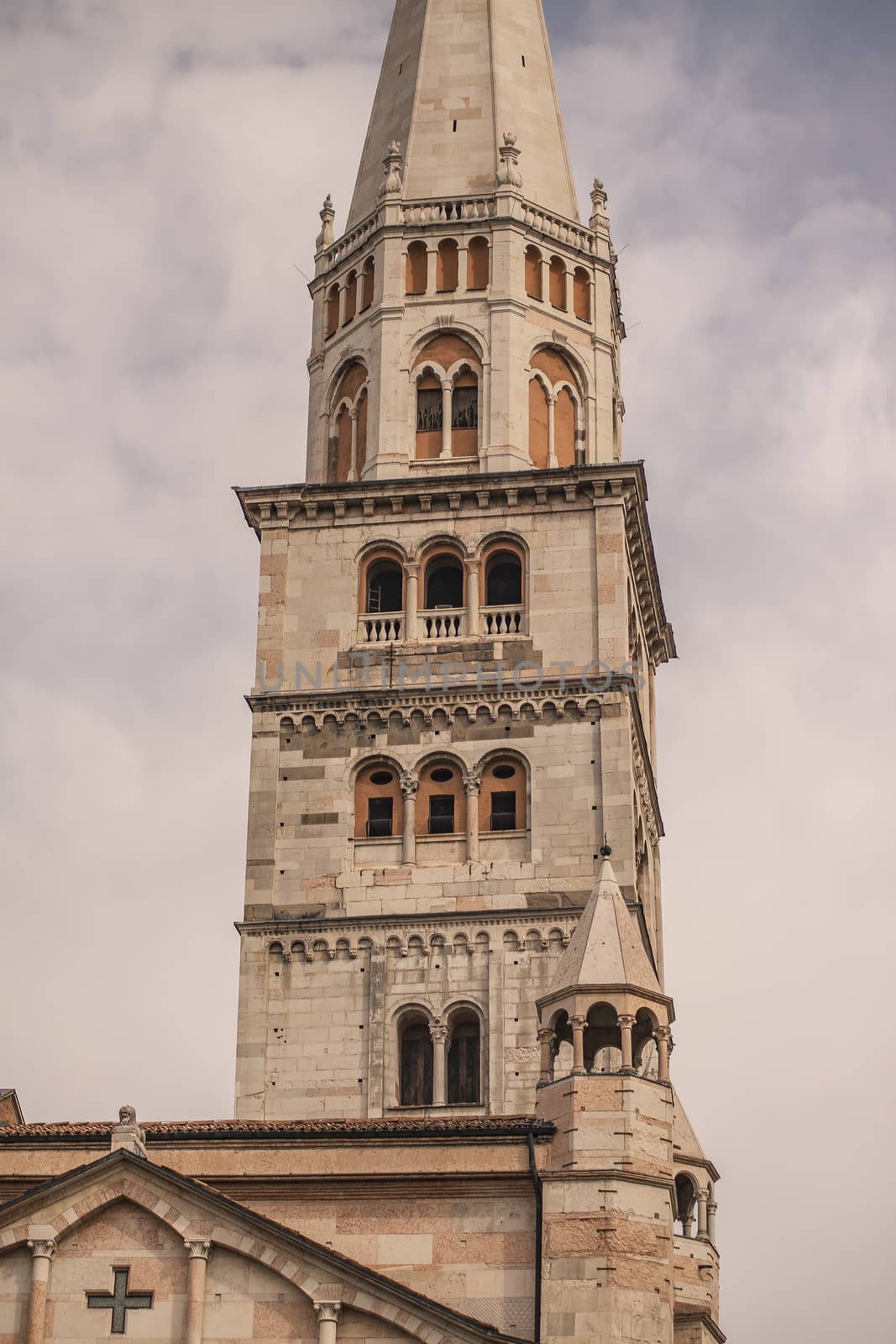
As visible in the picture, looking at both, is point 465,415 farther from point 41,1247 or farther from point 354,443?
point 41,1247

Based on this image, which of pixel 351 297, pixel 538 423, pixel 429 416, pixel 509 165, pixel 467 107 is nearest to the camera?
pixel 429 416

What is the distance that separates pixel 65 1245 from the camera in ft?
106

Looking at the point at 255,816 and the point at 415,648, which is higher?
the point at 415,648

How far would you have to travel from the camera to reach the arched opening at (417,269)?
5553 cm

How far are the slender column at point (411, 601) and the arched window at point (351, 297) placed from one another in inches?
278

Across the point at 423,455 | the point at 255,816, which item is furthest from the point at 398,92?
the point at 255,816

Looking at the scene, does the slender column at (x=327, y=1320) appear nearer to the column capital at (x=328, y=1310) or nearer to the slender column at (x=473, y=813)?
the column capital at (x=328, y=1310)

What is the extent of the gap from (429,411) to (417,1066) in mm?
14544

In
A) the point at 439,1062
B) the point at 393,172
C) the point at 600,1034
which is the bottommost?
the point at 600,1034

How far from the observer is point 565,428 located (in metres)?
55.0

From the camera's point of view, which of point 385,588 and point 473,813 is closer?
point 473,813

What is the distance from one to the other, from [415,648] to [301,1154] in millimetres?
18170

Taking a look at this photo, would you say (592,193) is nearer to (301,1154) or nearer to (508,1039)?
(508,1039)

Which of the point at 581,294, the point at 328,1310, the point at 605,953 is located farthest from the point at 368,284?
the point at 328,1310
